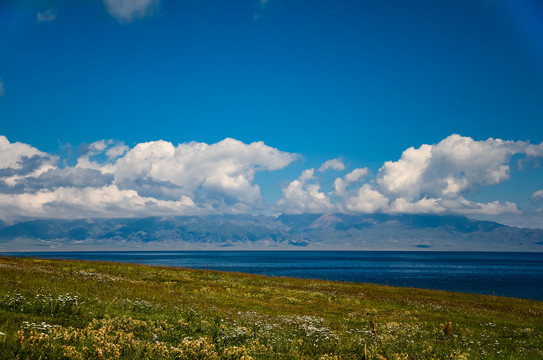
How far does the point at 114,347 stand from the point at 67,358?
3.90ft

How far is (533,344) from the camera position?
21.5 m

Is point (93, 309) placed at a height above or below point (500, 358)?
above

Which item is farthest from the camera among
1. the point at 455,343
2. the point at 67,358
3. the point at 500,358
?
the point at 455,343

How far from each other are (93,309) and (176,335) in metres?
5.92

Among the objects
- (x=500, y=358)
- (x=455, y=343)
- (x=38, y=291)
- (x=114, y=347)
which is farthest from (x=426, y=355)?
(x=38, y=291)

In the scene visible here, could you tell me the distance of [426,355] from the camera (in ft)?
52.0

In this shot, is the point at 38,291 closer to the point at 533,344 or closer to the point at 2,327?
the point at 2,327

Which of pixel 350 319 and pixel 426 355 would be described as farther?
pixel 350 319

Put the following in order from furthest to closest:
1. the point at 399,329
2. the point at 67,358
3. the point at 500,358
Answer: the point at 399,329 → the point at 500,358 → the point at 67,358

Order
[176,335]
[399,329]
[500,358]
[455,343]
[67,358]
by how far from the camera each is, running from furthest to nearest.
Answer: [399,329] → [455,343] → [500,358] → [176,335] → [67,358]

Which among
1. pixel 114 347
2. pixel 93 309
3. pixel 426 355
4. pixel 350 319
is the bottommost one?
pixel 350 319

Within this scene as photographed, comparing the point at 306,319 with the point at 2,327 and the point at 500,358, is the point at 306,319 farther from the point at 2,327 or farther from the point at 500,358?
the point at 2,327

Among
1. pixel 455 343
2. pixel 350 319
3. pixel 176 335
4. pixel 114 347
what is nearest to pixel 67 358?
pixel 114 347

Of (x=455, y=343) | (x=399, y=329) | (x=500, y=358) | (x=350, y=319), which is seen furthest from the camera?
(x=350, y=319)
